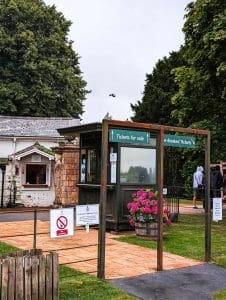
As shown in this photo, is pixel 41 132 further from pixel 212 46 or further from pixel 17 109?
pixel 212 46

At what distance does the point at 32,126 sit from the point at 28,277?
70.8 feet

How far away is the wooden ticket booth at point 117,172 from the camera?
11.7m

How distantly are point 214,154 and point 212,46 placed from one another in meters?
10.6

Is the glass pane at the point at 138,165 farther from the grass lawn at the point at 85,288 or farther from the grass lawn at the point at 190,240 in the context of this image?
the grass lawn at the point at 85,288

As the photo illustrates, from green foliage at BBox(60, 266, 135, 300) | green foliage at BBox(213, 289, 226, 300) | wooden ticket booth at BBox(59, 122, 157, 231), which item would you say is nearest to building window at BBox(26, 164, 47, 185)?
wooden ticket booth at BBox(59, 122, 157, 231)

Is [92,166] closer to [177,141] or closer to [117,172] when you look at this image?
[117,172]

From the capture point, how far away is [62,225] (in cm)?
677

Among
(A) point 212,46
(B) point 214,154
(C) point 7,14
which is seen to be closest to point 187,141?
(A) point 212,46

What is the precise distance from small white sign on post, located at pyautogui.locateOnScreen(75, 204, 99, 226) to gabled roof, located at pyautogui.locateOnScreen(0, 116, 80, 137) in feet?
57.7

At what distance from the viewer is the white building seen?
75.2 feet

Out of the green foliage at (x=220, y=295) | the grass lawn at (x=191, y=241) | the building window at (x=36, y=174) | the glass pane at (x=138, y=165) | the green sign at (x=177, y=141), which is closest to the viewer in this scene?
the green foliage at (x=220, y=295)

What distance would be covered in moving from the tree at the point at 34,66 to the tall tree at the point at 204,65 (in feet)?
54.2

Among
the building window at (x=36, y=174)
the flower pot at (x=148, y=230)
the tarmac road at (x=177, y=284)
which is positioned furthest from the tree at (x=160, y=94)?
the tarmac road at (x=177, y=284)

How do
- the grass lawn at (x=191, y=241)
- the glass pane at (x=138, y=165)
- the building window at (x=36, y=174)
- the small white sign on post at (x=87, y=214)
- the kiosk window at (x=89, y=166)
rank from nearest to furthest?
1. the small white sign on post at (x=87, y=214)
2. the grass lawn at (x=191, y=241)
3. the glass pane at (x=138, y=165)
4. the kiosk window at (x=89, y=166)
5. the building window at (x=36, y=174)
